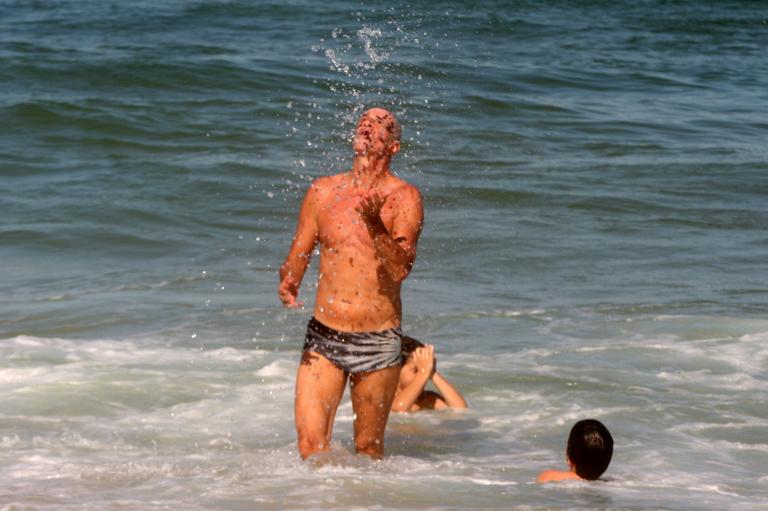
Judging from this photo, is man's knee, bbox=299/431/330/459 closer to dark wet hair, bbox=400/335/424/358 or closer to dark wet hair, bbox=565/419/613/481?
dark wet hair, bbox=565/419/613/481

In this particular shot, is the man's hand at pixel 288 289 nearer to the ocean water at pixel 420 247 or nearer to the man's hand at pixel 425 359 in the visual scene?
the ocean water at pixel 420 247

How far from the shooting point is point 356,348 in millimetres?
5863

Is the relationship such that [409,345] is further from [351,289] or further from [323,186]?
[323,186]

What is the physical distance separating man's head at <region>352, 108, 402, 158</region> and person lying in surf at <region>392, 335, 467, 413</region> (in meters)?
1.91

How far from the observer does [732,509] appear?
19.6 feet

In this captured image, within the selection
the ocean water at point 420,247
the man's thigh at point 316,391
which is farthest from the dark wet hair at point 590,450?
the man's thigh at point 316,391

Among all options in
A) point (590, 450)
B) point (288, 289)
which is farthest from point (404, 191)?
point (590, 450)

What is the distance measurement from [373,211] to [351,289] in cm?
37

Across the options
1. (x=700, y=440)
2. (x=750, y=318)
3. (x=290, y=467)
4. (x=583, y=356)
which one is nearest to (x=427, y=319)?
(x=583, y=356)

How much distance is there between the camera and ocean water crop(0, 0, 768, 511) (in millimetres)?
6766

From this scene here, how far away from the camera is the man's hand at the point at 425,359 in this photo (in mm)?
7543

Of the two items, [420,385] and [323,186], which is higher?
[323,186]

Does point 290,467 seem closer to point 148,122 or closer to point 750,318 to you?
point 750,318

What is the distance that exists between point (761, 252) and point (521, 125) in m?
6.90
